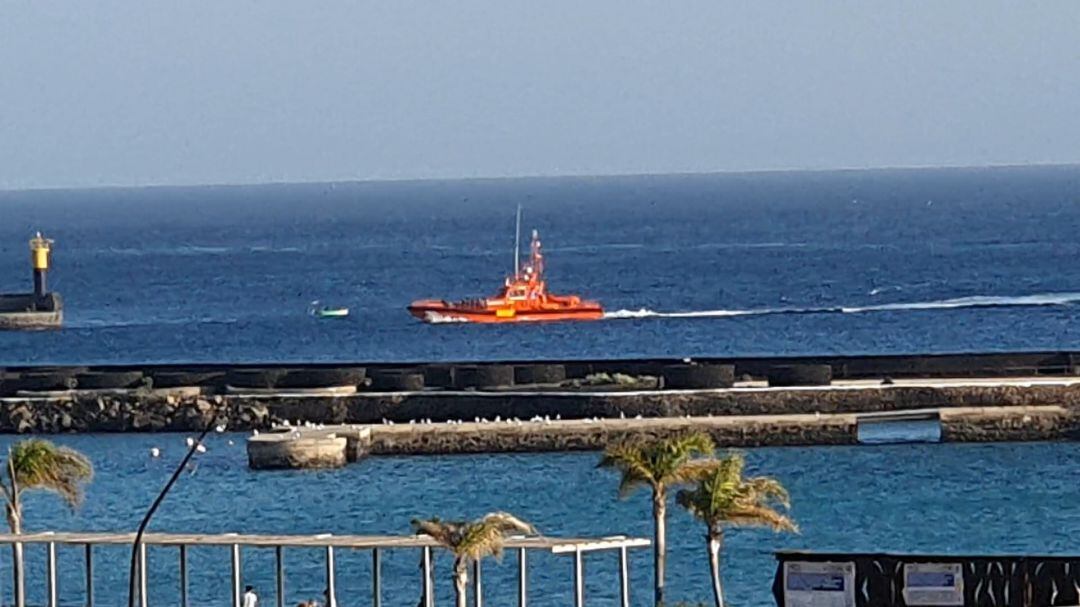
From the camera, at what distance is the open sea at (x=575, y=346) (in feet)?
148

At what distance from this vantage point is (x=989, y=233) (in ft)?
619

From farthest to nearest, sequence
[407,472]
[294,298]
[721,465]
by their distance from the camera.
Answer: [294,298] < [407,472] < [721,465]

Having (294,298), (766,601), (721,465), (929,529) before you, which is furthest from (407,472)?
(294,298)

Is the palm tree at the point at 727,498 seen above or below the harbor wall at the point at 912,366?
above

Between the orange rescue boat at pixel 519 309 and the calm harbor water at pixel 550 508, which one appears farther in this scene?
the orange rescue boat at pixel 519 309

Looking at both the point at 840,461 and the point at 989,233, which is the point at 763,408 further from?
the point at 989,233

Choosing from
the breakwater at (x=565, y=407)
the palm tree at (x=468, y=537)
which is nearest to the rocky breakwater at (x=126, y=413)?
the breakwater at (x=565, y=407)

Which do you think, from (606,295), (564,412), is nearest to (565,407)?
(564,412)

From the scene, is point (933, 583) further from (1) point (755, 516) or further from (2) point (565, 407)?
(2) point (565, 407)

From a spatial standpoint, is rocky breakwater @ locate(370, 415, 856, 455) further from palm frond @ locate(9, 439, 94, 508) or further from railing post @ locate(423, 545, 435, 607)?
railing post @ locate(423, 545, 435, 607)

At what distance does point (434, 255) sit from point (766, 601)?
136 metres

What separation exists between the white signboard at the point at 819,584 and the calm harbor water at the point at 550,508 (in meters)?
12.0

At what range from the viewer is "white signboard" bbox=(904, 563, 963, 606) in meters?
26.4

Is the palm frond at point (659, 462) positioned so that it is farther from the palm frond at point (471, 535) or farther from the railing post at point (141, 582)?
the railing post at point (141, 582)
